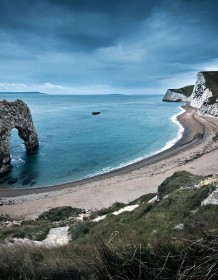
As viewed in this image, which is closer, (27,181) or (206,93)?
(27,181)

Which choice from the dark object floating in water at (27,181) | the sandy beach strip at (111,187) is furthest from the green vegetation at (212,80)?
the dark object floating in water at (27,181)

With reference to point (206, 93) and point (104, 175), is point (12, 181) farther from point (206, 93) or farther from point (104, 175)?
point (206, 93)

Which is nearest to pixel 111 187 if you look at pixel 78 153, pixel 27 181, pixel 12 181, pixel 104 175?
pixel 104 175

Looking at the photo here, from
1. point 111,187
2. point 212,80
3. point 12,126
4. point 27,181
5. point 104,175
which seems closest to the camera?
point 111,187

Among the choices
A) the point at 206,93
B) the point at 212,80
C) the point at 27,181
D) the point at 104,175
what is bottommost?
the point at 27,181

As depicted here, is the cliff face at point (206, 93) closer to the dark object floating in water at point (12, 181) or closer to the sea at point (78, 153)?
the sea at point (78, 153)

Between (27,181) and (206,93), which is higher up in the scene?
(206,93)

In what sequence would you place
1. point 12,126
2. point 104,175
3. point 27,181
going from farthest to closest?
point 12,126
point 104,175
point 27,181
